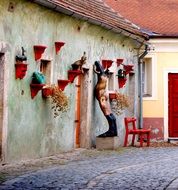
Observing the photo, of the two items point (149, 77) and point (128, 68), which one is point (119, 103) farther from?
point (149, 77)

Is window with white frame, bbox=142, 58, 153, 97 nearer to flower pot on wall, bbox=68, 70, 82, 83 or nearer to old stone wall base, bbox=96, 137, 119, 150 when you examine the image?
old stone wall base, bbox=96, 137, 119, 150

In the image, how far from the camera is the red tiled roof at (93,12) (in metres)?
15.3

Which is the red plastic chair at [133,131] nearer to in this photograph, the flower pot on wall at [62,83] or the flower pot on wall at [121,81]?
the flower pot on wall at [121,81]

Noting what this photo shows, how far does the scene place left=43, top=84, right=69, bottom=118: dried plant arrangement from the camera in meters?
15.4

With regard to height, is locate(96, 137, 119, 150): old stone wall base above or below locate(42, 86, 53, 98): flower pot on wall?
below

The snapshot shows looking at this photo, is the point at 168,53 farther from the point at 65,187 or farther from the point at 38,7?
the point at 65,187

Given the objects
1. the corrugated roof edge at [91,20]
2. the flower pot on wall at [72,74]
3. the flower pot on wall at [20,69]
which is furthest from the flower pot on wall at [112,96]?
the flower pot on wall at [20,69]

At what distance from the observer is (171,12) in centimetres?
2595

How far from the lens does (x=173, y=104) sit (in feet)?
78.8

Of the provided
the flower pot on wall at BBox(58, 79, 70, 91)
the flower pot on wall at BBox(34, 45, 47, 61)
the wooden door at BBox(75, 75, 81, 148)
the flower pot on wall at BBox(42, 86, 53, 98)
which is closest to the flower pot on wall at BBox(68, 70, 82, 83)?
the flower pot on wall at BBox(58, 79, 70, 91)

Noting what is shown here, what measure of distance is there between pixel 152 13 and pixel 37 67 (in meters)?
11.8

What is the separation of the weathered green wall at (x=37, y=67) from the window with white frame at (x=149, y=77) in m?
5.16

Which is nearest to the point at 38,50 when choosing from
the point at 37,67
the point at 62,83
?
the point at 37,67

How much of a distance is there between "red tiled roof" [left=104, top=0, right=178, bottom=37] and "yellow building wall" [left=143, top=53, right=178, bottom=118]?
85cm
